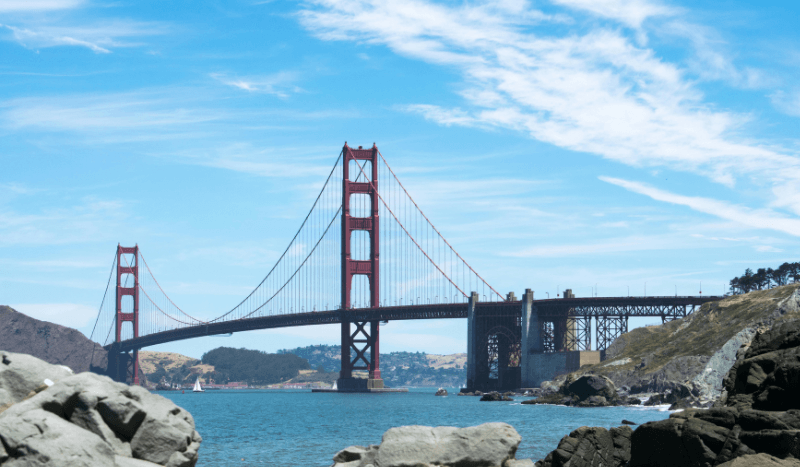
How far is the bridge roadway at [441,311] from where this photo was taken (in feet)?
319

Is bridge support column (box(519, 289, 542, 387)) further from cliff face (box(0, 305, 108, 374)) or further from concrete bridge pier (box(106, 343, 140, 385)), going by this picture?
cliff face (box(0, 305, 108, 374))

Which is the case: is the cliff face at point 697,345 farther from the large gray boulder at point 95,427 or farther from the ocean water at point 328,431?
the large gray boulder at point 95,427

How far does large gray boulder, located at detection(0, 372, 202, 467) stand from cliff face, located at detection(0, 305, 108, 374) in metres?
172

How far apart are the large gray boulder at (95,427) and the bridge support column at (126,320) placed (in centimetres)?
13590

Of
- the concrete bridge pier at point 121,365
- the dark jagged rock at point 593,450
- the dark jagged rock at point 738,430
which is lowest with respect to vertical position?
the concrete bridge pier at point 121,365

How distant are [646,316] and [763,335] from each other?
78363mm

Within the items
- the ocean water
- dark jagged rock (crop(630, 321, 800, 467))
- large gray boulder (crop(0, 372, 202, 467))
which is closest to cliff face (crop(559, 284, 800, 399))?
the ocean water

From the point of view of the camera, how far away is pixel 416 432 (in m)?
19.4

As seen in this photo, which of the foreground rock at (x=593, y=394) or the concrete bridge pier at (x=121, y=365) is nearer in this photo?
Answer: the foreground rock at (x=593, y=394)

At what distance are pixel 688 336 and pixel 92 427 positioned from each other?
75.2 metres

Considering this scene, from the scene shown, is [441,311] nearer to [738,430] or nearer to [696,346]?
[696,346]

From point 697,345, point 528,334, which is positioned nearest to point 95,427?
point 697,345

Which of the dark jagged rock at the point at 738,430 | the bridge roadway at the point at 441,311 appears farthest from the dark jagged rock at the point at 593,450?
the bridge roadway at the point at 441,311

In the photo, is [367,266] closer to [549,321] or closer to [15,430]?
[549,321]
